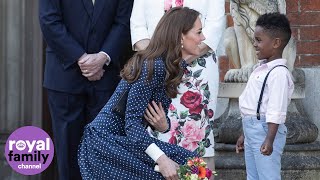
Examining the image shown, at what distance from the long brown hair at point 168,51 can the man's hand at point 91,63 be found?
97 cm

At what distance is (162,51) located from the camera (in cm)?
459

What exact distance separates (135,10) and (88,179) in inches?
59.3

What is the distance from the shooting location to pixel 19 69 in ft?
24.8

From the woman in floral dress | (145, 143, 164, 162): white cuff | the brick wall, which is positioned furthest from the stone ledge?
(145, 143, 164, 162): white cuff

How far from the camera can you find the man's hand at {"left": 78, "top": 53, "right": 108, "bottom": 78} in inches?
221

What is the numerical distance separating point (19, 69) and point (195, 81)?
252cm

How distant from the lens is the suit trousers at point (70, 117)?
5.71m

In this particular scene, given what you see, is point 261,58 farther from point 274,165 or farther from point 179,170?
point 179,170

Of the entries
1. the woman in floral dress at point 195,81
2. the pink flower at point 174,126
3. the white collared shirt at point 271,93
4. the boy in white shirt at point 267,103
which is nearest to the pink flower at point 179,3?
the woman in floral dress at point 195,81

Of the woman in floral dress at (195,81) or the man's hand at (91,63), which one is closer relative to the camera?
the woman in floral dress at (195,81)

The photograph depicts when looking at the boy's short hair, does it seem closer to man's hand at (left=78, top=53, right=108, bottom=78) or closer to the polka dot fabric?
man's hand at (left=78, top=53, right=108, bottom=78)

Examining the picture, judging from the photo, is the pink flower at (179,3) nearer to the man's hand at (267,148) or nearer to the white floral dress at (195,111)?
the white floral dress at (195,111)

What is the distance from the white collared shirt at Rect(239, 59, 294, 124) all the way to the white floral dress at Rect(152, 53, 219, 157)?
0.22m

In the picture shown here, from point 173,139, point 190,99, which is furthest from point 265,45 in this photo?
point 173,139
